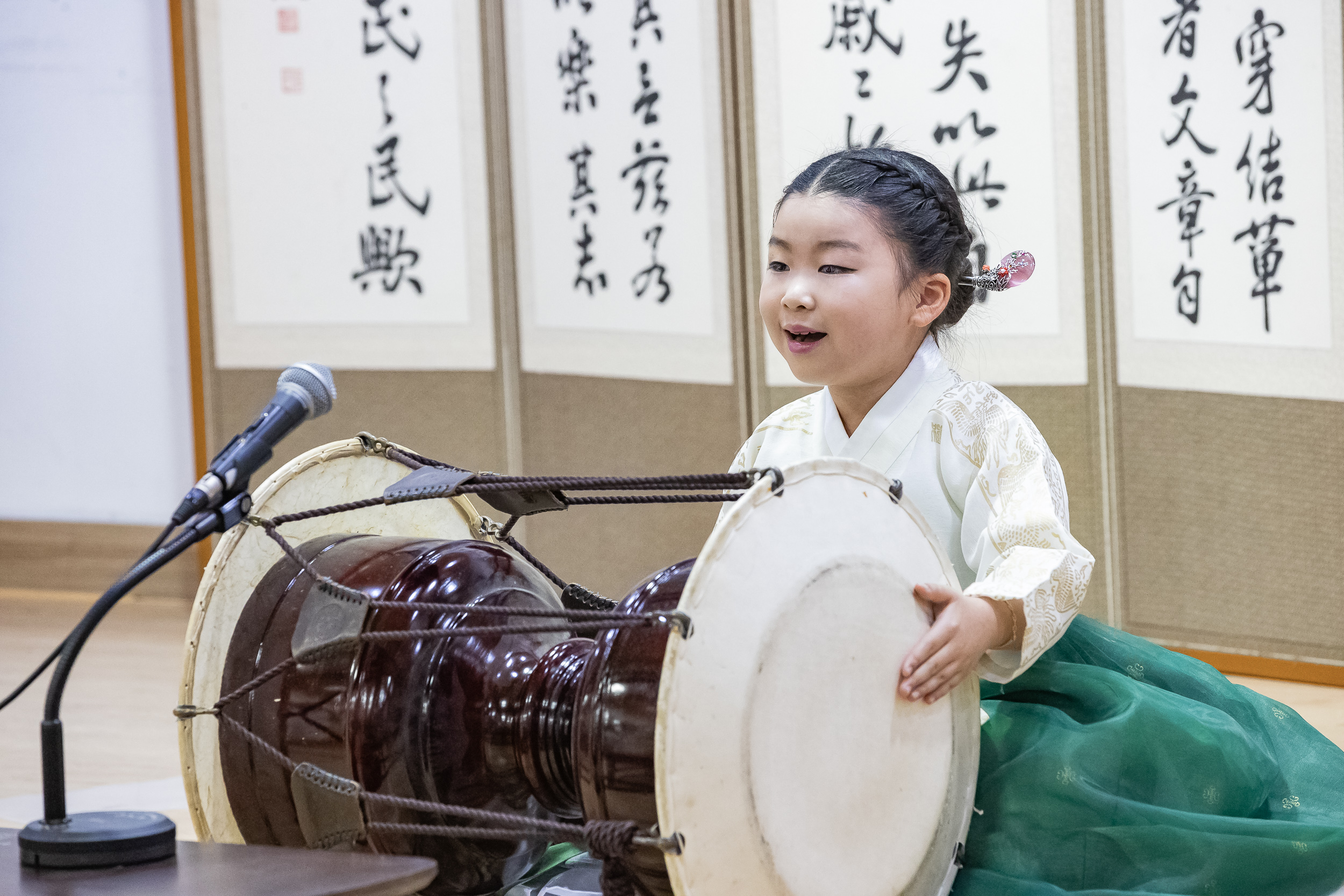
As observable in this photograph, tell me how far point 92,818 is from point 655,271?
234 cm

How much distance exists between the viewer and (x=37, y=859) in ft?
3.00

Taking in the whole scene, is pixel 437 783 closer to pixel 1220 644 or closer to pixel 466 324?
pixel 1220 644

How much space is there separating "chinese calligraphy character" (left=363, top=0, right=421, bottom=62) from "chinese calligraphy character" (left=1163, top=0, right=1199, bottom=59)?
1762mm

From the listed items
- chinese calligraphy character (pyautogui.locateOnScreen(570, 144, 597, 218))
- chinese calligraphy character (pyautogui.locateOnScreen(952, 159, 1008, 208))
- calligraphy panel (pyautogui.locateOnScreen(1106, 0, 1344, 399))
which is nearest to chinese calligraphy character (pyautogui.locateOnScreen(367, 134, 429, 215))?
chinese calligraphy character (pyautogui.locateOnScreen(570, 144, 597, 218))

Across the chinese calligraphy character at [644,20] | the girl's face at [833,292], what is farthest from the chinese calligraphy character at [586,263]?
the girl's face at [833,292]

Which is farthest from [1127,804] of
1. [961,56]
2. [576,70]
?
[576,70]

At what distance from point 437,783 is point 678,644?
1.07 feet

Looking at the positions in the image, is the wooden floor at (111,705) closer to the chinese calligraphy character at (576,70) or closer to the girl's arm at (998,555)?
the girl's arm at (998,555)

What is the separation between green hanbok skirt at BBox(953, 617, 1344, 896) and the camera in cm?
123

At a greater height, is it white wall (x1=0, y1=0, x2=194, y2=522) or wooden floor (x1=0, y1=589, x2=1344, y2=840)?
white wall (x1=0, y1=0, x2=194, y2=522)

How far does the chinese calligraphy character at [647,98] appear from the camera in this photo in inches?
123

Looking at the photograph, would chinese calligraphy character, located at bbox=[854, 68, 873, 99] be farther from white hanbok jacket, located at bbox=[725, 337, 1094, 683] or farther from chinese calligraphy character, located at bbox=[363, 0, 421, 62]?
white hanbok jacket, located at bbox=[725, 337, 1094, 683]

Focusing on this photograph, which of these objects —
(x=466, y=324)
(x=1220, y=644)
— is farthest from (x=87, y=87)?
(x=1220, y=644)

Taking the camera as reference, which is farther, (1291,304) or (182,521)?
(1291,304)
